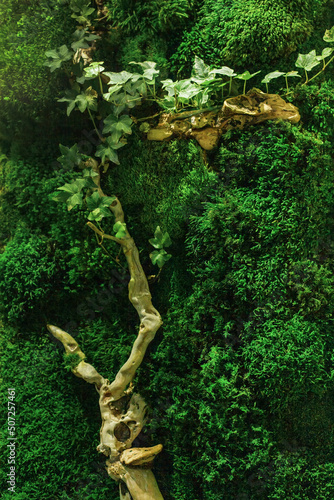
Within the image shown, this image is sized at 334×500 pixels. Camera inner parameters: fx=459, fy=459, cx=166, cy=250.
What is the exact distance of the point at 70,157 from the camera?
10.5 feet

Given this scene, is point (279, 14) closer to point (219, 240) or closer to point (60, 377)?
point (219, 240)

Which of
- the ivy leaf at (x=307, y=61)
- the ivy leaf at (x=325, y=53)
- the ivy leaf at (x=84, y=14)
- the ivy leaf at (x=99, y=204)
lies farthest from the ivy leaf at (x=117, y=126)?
the ivy leaf at (x=325, y=53)

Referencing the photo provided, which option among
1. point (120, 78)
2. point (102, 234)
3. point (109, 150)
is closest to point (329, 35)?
point (120, 78)

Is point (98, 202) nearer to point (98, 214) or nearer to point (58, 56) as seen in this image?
point (98, 214)

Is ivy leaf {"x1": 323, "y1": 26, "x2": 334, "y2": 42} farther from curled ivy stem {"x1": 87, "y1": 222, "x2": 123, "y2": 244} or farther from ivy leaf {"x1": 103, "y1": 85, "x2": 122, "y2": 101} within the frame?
curled ivy stem {"x1": 87, "y1": 222, "x2": 123, "y2": 244}

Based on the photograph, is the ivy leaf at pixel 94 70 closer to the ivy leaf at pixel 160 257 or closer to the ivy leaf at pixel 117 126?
the ivy leaf at pixel 117 126

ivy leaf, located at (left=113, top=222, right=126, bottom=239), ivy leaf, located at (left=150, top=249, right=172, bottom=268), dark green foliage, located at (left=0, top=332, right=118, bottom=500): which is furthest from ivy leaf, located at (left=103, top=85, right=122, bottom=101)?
dark green foliage, located at (left=0, top=332, right=118, bottom=500)

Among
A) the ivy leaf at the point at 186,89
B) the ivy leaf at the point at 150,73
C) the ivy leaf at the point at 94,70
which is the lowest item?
the ivy leaf at the point at 186,89

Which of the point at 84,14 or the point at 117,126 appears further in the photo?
the point at 84,14

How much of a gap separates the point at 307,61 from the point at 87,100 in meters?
1.47

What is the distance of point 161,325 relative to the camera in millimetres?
3188

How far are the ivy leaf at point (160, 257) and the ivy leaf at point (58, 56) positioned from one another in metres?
1.46

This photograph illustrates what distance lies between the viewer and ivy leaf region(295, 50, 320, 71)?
2.91 meters

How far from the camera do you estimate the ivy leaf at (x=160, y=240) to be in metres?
3.04
